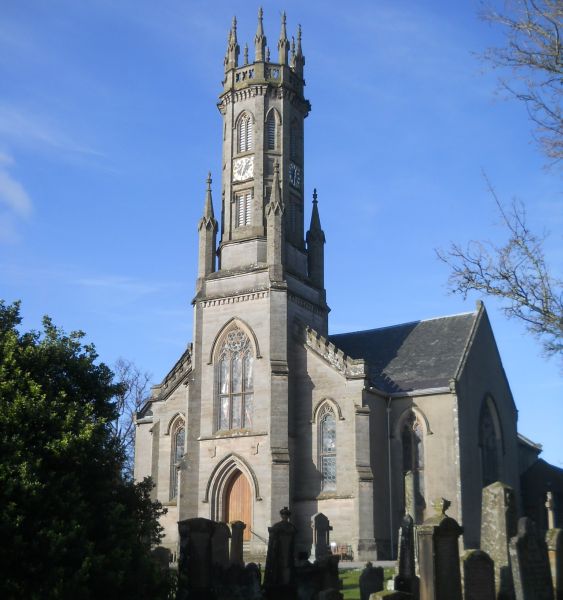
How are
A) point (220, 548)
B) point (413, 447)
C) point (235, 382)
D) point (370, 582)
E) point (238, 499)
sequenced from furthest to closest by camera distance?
point (235, 382)
point (413, 447)
point (238, 499)
point (220, 548)
point (370, 582)

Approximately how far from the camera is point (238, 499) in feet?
124

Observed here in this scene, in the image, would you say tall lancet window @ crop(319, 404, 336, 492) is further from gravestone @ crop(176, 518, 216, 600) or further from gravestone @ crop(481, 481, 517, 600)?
gravestone @ crop(481, 481, 517, 600)

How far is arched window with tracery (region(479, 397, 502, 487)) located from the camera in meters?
40.7

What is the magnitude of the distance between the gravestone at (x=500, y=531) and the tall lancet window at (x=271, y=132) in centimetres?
2818

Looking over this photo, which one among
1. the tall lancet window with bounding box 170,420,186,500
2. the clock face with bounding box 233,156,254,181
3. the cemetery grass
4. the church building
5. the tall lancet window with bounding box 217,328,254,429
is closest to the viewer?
the cemetery grass

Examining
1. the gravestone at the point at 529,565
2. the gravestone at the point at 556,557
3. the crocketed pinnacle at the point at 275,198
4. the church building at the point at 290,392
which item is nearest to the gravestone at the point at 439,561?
the gravestone at the point at 529,565

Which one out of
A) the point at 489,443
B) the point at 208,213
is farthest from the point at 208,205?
the point at 489,443

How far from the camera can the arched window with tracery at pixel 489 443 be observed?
134 feet

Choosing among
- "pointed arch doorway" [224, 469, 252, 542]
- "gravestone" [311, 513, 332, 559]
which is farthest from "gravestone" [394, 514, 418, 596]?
"pointed arch doorway" [224, 469, 252, 542]

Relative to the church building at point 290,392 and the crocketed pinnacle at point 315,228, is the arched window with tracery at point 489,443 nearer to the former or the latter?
the church building at point 290,392

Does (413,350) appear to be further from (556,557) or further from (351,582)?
(556,557)

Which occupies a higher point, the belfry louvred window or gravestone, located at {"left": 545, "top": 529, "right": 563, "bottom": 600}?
the belfry louvred window

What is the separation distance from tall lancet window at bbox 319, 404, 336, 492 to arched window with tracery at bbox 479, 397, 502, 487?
7.66 meters

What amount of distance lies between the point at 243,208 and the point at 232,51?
9106 millimetres
